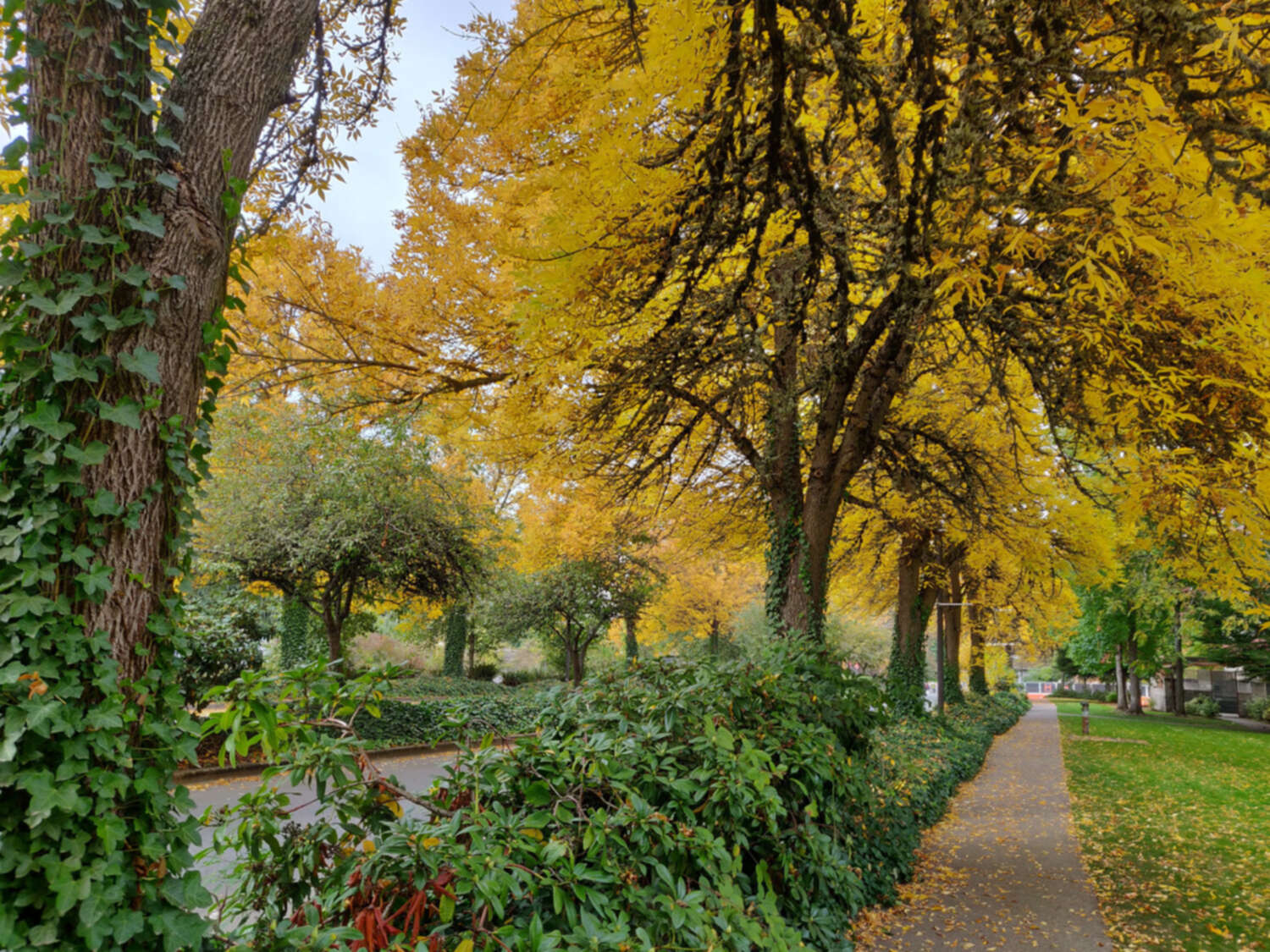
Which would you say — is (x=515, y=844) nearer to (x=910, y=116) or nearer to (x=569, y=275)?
(x=569, y=275)

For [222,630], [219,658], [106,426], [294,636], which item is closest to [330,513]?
[222,630]

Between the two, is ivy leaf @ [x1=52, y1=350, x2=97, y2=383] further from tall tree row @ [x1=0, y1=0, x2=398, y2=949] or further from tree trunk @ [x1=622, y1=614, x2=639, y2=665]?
tree trunk @ [x1=622, y1=614, x2=639, y2=665]

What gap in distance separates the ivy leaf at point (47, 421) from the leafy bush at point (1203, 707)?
3738 cm

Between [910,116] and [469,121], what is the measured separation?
2.97 metres

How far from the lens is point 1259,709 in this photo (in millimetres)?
26531

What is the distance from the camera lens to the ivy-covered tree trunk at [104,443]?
175 centimetres

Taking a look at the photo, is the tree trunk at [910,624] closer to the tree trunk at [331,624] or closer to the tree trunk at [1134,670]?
the tree trunk at [331,624]

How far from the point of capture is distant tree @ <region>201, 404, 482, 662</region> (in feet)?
39.9

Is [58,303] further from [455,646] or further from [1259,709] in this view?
[1259,709]

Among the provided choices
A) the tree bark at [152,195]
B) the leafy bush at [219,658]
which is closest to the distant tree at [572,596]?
the leafy bush at [219,658]

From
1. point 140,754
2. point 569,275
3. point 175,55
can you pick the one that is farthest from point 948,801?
point 175,55

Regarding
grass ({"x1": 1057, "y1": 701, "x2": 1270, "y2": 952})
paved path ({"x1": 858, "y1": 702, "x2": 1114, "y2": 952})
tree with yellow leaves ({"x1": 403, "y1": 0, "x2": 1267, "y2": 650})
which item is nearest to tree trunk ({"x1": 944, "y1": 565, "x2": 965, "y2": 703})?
grass ({"x1": 1057, "y1": 701, "x2": 1270, "y2": 952})

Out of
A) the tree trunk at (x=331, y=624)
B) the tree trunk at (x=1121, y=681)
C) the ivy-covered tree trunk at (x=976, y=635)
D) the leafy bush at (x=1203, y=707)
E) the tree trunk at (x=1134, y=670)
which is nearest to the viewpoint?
the tree trunk at (x=331, y=624)

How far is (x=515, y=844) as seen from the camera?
234 cm
